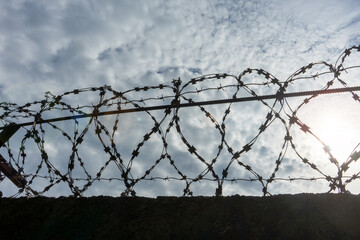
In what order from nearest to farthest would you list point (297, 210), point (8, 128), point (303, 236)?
point (303, 236)
point (297, 210)
point (8, 128)

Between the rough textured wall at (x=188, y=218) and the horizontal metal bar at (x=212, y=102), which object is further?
the horizontal metal bar at (x=212, y=102)

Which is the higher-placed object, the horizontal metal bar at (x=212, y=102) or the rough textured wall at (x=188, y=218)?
the horizontal metal bar at (x=212, y=102)

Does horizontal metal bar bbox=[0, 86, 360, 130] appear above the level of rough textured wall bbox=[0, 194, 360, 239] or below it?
above

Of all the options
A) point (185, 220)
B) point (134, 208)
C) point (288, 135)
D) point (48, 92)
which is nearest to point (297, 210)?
point (185, 220)

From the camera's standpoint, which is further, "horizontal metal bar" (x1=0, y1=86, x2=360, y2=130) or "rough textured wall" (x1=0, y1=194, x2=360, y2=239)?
"horizontal metal bar" (x1=0, y1=86, x2=360, y2=130)

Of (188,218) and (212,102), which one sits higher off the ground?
(212,102)

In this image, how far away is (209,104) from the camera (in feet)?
11.2

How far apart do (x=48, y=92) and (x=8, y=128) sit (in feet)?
3.39

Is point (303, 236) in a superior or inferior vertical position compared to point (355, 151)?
inferior

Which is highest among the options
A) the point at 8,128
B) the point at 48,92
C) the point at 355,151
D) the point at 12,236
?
the point at 48,92

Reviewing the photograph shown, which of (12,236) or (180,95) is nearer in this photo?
(12,236)

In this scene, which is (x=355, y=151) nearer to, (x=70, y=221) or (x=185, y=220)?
(x=185, y=220)

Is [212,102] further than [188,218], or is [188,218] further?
[212,102]

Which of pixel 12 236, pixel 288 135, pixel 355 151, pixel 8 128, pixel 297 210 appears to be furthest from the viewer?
pixel 8 128
